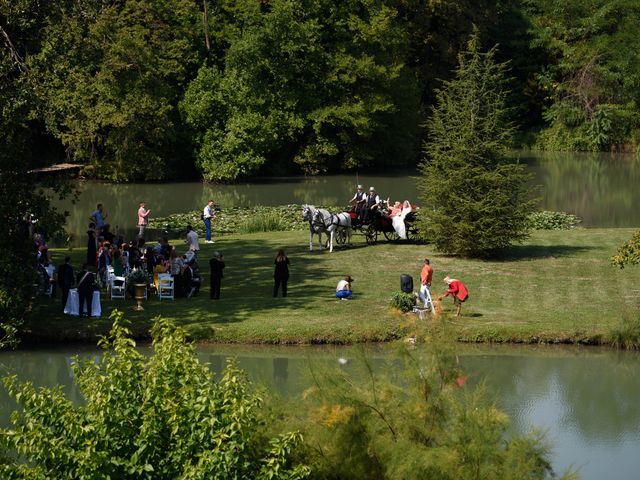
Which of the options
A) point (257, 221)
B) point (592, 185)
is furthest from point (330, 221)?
point (592, 185)

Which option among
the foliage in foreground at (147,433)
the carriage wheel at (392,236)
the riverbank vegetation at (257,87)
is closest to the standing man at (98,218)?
the carriage wheel at (392,236)

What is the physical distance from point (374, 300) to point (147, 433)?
15065mm

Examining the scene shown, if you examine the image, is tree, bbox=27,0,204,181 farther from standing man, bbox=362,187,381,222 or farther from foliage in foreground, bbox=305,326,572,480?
foliage in foreground, bbox=305,326,572,480

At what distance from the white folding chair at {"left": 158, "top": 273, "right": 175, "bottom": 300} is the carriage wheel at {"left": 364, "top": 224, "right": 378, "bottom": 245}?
873 cm

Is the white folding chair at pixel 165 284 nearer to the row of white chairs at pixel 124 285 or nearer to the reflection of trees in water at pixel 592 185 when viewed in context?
the row of white chairs at pixel 124 285

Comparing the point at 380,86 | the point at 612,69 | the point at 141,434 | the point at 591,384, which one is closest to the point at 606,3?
the point at 612,69

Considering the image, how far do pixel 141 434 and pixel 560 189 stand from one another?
4392 cm

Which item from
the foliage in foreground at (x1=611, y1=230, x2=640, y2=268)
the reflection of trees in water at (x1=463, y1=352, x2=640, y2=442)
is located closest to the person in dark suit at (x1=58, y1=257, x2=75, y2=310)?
the reflection of trees in water at (x1=463, y1=352, x2=640, y2=442)

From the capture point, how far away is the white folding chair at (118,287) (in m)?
25.3

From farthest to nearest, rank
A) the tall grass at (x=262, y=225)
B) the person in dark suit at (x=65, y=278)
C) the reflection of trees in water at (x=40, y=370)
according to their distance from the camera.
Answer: the tall grass at (x=262, y=225)
the person in dark suit at (x=65, y=278)
the reflection of trees in water at (x=40, y=370)

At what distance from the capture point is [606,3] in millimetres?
72625

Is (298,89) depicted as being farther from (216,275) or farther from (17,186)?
(17,186)

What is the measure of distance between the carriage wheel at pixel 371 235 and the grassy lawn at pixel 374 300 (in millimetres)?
338

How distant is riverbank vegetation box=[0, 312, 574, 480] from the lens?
10.7m
